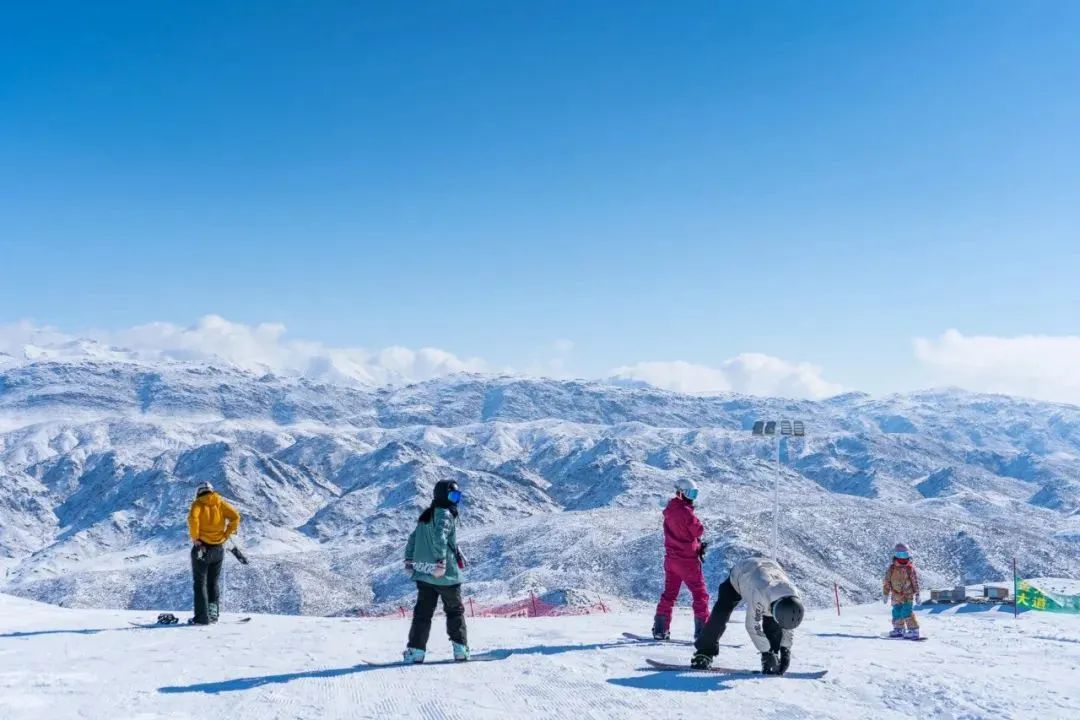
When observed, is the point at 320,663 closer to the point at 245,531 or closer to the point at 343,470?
the point at 245,531

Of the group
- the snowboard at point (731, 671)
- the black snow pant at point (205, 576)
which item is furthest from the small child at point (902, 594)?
the black snow pant at point (205, 576)

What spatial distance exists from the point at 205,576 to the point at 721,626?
331 inches

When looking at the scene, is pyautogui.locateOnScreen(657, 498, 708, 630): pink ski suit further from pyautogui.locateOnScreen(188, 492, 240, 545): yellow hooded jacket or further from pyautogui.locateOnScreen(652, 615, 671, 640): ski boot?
pyautogui.locateOnScreen(188, 492, 240, 545): yellow hooded jacket

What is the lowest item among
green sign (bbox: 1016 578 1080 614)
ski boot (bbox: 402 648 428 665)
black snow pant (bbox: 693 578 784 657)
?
green sign (bbox: 1016 578 1080 614)

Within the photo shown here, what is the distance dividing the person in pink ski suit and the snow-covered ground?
2.81 feet

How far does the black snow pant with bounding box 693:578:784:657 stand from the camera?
9.07m

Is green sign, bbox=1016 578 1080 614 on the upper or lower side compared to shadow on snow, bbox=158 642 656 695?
lower

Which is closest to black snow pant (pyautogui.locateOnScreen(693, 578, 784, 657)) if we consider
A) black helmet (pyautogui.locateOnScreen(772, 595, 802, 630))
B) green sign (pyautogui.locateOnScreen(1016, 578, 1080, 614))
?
black helmet (pyautogui.locateOnScreen(772, 595, 802, 630))

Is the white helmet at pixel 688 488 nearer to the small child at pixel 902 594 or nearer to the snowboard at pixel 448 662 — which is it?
the snowboard at pixel 448 662

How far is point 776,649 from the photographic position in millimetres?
8992

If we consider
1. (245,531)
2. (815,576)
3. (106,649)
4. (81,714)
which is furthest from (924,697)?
(245,531)

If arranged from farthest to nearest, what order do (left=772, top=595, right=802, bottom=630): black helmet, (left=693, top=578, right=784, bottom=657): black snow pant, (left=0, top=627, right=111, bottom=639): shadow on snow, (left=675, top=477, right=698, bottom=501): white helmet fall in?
(left=675, top=477, right=698, bottom=501): white helmet, (left=0, top=627, right=111, bottom=639): shadow on snow, (left=693, top=578, right=784, bottom=657): black snow pant, (left=772, top=595, right=802, bottom=630): black helmet

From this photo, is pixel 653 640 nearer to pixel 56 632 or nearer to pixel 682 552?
pixel 682 552

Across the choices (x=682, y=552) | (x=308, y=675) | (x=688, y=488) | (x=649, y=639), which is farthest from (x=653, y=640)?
(x=308, y=675)
